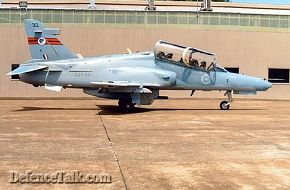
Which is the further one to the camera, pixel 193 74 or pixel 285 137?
pixel 193 74

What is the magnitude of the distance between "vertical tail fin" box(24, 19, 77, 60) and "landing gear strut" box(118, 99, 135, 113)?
2943 millimetres

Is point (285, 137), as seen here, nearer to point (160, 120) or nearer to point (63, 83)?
point (160, 120)

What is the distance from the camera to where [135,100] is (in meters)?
16.8

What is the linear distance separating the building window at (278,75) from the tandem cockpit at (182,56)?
12.6m

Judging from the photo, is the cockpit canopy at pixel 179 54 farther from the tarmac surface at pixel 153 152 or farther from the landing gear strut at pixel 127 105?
the tarmac surface at pixel 153 152

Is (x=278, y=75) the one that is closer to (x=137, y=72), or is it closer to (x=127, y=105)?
(x=137, y=72)

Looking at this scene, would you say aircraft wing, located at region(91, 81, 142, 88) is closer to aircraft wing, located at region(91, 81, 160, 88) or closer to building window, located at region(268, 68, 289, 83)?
aircraft wing, located at region(91, 81, 160, 88)

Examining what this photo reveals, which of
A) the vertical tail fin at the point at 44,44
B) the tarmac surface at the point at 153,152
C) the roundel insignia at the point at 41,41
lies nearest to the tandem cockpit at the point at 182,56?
the vertical tail fin at the point at 44,44

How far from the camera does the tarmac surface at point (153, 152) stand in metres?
6.22

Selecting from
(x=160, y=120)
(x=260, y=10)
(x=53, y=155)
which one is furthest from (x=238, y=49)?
(x=53, y=155)

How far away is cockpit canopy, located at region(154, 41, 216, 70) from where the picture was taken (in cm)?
1755

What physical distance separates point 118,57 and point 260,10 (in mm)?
22248

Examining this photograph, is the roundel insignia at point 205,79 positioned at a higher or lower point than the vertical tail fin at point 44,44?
lower

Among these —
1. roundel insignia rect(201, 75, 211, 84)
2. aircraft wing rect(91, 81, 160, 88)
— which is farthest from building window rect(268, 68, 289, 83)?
aircraft wing rect(91, 81, 160, 88)
